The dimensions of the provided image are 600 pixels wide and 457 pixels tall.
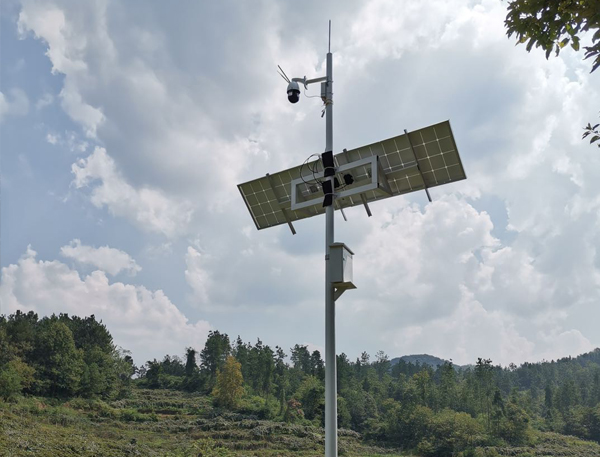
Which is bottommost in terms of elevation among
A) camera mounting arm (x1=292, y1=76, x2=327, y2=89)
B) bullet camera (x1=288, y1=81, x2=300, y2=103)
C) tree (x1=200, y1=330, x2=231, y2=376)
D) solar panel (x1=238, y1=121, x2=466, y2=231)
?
solar panel (x1=238, y1=121, x2=466, y2=231)

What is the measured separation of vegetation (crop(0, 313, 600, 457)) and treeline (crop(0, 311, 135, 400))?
0.30 feet

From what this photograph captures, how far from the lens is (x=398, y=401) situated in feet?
150

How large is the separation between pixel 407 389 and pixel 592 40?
4647cm

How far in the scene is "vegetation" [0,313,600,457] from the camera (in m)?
30.8

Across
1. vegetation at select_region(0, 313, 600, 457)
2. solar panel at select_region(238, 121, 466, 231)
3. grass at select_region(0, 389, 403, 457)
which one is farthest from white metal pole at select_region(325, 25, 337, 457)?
vegetation at select_region(0, 313, 600, 457)

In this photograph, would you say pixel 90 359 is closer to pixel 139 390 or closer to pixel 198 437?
pixel 139 390

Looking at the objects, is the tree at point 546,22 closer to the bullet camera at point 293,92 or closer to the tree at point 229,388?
the bullet camera at point 293,92

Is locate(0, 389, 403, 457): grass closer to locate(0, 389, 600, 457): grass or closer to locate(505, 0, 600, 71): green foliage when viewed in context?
locate(0, 389, 600, 457): grass

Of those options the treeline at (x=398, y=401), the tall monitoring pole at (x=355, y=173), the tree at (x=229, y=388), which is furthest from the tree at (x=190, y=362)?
the tall monitoring pole at (x=355, y=173)

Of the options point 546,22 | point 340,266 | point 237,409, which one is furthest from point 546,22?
point 237,409

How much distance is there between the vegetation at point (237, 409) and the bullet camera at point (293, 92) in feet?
71.5

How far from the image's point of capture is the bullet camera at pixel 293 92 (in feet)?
20.4

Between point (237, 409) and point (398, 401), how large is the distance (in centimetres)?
1360

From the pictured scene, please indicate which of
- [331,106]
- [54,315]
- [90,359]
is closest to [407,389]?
[90,359]
